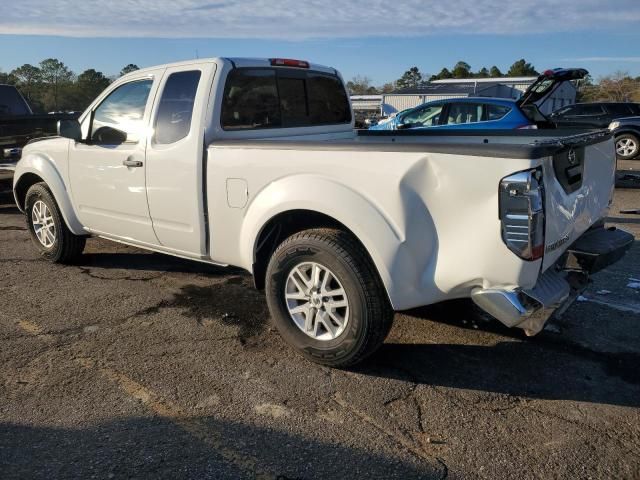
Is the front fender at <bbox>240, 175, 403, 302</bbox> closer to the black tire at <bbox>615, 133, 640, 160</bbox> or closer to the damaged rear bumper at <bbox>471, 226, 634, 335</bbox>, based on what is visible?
the damaged rear bumper at <bbox>471, 226, 634, 335</bbox>

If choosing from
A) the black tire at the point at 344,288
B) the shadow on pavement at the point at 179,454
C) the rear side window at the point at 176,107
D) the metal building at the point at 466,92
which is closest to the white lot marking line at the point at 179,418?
the shadow on pavement at the point at 179,454

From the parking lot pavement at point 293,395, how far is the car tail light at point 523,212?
98cm

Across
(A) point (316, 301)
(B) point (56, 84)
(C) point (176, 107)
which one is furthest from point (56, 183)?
(B) point (56, 84)

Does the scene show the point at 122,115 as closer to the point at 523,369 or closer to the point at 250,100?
the point at 250,100

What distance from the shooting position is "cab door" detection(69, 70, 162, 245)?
4648mm

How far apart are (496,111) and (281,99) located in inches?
294

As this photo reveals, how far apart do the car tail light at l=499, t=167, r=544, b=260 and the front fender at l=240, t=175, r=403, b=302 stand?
59cm

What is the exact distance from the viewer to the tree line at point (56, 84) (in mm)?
28750

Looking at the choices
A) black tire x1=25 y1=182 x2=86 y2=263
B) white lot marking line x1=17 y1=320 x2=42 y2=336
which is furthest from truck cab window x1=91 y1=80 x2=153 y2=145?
white lot marking line x1=17 y1=320 x2=42 y2=336

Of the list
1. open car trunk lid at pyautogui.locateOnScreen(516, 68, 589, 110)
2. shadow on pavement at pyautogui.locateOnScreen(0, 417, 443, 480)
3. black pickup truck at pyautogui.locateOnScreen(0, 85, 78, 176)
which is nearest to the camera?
shadow on pavement at pyautogui.locateOnScreen(0, 417, 443, 480)

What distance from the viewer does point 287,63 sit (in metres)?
4.84

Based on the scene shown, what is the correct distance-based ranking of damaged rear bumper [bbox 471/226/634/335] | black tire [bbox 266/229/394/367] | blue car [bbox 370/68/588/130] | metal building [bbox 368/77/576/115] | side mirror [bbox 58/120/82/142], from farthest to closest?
metal building [bbox 368/77/576/115]
blue car [bbox 370/68/588/130]
side mirror [bbox 58/120/82/142]
black tire [bbox 266/229/394/367]
damaged rear bumper [bbox 471/226/634/335]

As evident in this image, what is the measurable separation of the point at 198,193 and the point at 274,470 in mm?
2176

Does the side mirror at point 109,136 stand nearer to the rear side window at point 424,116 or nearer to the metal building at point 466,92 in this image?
the rear side window at point 424,116
